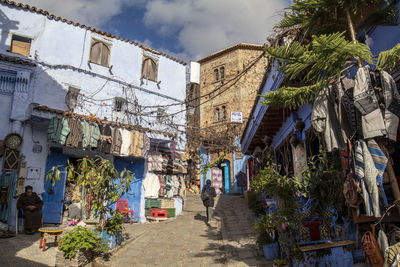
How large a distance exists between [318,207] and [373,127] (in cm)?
250

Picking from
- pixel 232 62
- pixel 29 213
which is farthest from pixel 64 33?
pixel 232 62

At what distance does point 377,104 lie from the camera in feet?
9.93

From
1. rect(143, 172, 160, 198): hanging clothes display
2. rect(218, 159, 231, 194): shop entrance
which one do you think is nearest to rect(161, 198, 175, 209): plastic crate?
rect(143, 172, 160, 198): hanging clothes display

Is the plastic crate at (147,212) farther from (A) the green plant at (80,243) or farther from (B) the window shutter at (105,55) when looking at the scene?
(B) the window shutter at (105,55)

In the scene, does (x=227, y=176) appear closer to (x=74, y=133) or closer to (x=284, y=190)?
(x=74, y=133)

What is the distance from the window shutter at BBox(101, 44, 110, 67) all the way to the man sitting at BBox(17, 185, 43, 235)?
6.92 meters

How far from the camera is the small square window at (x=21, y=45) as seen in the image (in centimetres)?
1098

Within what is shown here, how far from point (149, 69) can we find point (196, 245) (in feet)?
34.4

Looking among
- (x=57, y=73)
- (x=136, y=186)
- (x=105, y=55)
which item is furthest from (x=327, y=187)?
(x=105, y=55)

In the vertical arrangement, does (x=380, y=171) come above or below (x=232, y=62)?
below

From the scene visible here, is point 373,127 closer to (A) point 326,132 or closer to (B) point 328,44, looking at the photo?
(A) point 326,132

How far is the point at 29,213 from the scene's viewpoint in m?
9.01

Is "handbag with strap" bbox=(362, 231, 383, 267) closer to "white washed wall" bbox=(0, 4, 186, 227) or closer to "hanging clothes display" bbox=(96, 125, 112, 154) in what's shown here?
"hanging clothes display" bbox=(96, 125, 112, 154)

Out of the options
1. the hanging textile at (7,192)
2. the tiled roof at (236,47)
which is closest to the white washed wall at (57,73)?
the hanging textile at (7,192)
